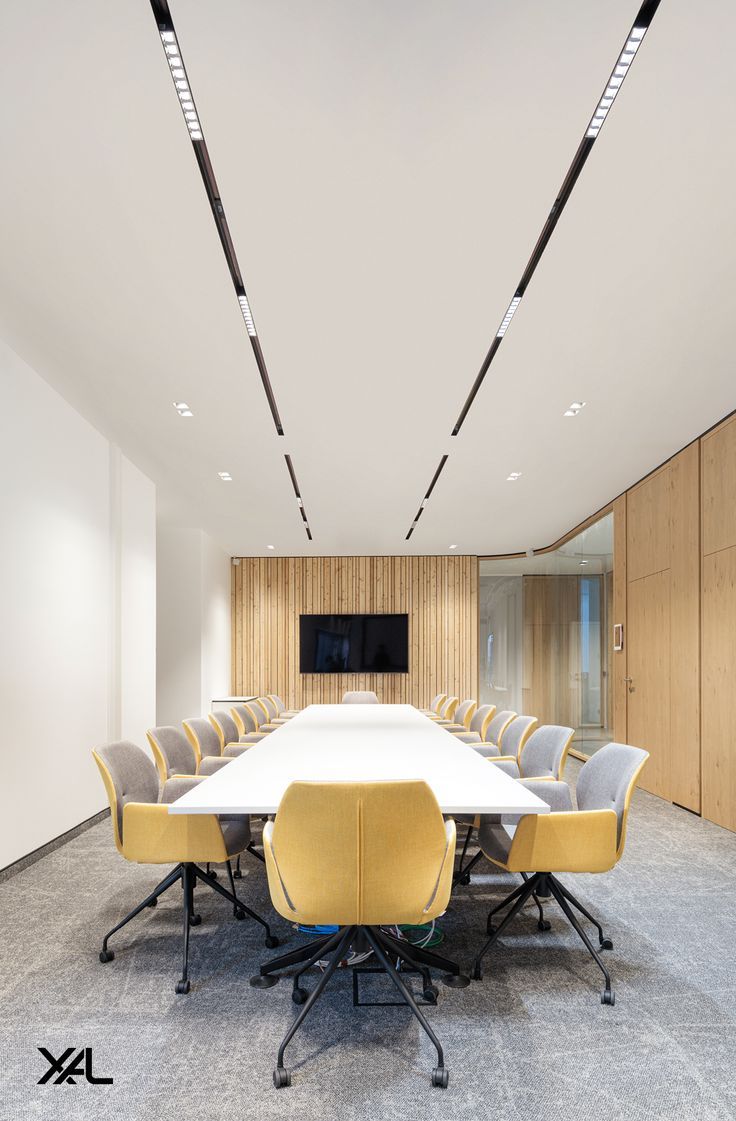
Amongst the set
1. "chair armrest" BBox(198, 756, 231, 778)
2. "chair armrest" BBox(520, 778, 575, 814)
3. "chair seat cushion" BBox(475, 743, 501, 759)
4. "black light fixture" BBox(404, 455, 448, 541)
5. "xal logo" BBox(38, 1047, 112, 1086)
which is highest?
"black light fixture" BBox(404, 455, 448, 541)

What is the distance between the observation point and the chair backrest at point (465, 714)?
22.1 ft

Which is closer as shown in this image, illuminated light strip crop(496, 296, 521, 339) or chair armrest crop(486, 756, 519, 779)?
illuminated light strip crop(496, 296, 521, 339)

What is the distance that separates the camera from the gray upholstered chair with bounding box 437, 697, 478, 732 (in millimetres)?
6336

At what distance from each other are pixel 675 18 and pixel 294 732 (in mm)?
4207

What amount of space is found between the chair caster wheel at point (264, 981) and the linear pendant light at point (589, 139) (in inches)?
123

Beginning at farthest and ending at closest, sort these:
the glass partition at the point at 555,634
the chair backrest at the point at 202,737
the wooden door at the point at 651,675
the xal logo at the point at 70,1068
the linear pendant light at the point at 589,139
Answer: the glass partition at the point at 555,634, the wooden door at the point at 651,675, the chair backrest at the point at 202,737, the xal logo at the point at 70,1068, the linear pendant light at the point at 589,139

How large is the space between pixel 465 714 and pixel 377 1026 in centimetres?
457

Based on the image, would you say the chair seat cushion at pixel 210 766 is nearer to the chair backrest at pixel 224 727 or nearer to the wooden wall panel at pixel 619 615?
the chair backrest at pixel 224 727

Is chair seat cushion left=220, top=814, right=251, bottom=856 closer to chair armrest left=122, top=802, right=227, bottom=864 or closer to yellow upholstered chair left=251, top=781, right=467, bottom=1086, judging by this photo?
chair armrest left=122, top=802, right=227, bottom=864

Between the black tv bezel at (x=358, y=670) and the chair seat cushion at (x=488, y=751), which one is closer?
the chair seat cushion at (x=488, y=751)

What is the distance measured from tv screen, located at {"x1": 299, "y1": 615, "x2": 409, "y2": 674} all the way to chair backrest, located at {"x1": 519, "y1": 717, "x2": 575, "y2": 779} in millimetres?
8530

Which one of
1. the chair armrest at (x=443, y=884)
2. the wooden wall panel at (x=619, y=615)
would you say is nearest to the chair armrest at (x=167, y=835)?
the chair armrest at (x=443, y=884)

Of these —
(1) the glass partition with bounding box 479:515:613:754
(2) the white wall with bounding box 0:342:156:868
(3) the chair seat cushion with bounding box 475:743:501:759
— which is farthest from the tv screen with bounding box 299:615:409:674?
(3) the chair seat cushion with bounding box 475:743:501:759

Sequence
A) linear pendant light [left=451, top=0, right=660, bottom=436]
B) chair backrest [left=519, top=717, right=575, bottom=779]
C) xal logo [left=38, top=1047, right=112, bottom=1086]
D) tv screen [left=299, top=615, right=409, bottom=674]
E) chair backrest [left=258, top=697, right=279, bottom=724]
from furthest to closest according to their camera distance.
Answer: tv screen [left=299, top=615, right=409, bottom=674], chair backrest [left=258, top=697, right=279, bottom=724], chair backrest [left=519, top=717, right=575, bottom=779], xal logo [left=38, top=1047, right=112, bottom=1086], linear pendant light [left=451, top=0, right=660, bottom=436]
